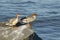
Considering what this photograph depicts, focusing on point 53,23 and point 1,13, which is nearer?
point 53,23

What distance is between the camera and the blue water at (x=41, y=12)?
17031 millimetres

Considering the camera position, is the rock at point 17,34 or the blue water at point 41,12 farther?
the blue water at point 41,12

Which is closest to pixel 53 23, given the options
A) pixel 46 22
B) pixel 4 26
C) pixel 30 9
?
pixel 46 22

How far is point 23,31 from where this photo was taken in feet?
36.1

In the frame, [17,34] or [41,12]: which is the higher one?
[17,34]

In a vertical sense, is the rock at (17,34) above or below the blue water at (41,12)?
above

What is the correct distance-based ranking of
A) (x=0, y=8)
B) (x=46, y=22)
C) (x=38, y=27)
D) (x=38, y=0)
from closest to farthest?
1. (x=38, y=27)
2. (x=46, y=22)
3. (x=0, y=8)
4. (x=38, y=0)

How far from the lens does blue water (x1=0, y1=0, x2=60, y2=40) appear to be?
1703 centimetres

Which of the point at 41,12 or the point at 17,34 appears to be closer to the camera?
the point at 17,34

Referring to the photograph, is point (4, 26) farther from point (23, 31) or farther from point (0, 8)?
Answer: point (0, 8)

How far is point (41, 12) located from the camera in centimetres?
2170

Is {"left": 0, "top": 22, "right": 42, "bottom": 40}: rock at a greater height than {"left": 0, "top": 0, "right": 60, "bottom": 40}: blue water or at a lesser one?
greater

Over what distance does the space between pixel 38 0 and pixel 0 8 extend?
12.2 ft

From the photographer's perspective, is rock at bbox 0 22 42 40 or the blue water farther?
the blue water
